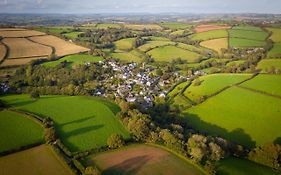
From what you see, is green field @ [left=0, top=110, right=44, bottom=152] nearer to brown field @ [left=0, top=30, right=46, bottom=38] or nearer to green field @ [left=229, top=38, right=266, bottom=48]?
brown field @ [left=0, top=30, right=46, bottom=38]

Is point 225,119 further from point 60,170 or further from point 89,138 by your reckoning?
point 60,170

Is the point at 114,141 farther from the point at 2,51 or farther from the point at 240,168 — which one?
the point at 2,51

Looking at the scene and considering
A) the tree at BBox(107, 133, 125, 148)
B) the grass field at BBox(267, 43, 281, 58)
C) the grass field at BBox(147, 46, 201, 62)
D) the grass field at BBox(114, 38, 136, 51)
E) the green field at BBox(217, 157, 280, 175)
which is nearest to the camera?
the green field at BBox(217, 157, 280, 175)

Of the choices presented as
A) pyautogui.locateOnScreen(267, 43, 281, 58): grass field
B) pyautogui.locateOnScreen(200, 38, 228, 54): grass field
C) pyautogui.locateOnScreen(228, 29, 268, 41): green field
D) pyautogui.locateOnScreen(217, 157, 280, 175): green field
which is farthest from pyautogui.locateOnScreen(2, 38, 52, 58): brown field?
pyautogui.locateOnScreen(217, 157, 280, 175): green field

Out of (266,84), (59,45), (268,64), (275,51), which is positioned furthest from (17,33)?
(275,51)

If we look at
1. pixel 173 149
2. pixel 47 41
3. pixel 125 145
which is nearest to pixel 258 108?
pixel 173 149

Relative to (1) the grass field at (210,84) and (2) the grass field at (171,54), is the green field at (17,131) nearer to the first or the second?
(1) the grass field at (210,84)
